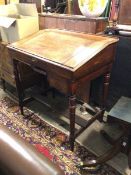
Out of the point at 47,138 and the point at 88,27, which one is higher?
the point at 88,27

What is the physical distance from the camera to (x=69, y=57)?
4.75ft

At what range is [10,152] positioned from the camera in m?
0.82

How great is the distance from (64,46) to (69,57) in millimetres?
226

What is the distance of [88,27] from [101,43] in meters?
0.43

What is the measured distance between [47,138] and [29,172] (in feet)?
3.96

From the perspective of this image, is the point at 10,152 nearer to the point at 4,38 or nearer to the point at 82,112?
the point at 82,112

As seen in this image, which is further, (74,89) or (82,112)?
(82,112)

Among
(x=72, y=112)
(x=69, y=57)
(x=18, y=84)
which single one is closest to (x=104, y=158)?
(x=72, y=112)

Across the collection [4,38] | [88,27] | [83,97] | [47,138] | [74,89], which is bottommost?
[47,138]

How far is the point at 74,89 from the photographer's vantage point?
1414 mm

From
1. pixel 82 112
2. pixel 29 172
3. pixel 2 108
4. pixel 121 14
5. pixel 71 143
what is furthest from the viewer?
pixel 2 108

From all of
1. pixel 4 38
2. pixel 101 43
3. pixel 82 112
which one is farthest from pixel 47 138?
pixel 4 38

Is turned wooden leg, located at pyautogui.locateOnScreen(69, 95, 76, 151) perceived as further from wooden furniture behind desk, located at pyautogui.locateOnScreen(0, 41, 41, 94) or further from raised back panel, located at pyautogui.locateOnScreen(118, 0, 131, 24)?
raised back panel, located at pyautogui.locateOnScreen(118, 0, 131, 24)

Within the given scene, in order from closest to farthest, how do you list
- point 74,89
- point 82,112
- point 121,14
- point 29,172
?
point 29,172, point 74,89, point 121,14, point 82,112
